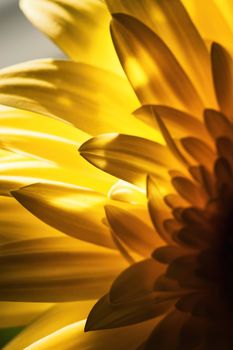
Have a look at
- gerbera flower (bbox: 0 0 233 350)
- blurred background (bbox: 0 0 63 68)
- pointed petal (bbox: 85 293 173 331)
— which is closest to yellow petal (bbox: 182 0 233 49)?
gerbera flower (bbox: 0 0 233 350)

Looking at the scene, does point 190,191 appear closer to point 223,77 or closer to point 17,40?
point 223,77

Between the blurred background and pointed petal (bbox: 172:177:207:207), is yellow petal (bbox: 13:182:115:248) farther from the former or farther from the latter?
the blurred background

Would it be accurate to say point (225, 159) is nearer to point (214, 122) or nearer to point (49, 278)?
point (214, 122)

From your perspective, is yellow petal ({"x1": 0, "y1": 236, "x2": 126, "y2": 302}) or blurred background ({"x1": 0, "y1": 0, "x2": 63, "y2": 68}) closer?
yellow petal ({"x1": 0, "y1": 236, "x2": 126, "y2": 302})

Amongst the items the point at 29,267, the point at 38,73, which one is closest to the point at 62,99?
the point at 38,73

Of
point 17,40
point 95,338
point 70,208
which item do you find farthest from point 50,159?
point 17,40

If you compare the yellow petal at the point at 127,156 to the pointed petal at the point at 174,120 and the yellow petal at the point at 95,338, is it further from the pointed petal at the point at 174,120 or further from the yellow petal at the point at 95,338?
the yellow petal at the point at 95,338
